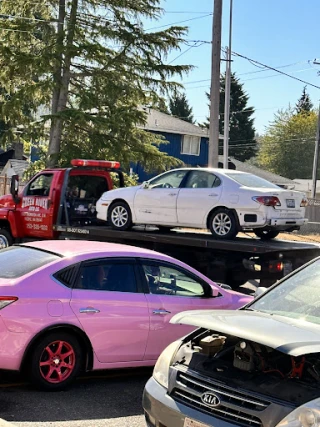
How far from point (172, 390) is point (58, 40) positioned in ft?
57.9

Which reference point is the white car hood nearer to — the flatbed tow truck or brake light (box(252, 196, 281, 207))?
the flatbed tow truck

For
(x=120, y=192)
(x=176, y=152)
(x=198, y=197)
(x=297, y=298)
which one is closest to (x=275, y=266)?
(x=198, y=197)

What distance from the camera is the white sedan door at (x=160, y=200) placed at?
10898 millimetres

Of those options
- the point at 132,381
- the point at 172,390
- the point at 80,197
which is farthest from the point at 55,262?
the point at 80,197

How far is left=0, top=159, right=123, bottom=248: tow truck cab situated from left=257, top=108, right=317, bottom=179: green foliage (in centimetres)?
6422

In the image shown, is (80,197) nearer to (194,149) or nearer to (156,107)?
(156,107)

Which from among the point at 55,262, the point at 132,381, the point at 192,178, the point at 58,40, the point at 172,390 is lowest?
the point at 132,381

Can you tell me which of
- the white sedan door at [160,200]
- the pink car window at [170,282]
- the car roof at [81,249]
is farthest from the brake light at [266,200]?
the car roof at [81,249]

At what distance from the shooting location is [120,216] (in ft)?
38.4

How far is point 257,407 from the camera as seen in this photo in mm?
3590

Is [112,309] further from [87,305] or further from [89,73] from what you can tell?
[89,73]

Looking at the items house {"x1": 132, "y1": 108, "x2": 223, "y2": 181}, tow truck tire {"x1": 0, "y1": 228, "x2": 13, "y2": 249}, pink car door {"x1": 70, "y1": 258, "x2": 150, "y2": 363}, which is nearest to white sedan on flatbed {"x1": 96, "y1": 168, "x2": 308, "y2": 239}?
tow truck tire {"x1": 0, "y1": 228, "x2": 13, "y2": 249}

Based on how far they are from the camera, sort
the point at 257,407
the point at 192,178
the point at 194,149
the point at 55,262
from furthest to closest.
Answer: the point at 194,149
the point at 192,178
the point at 55,262
the point at 257,407

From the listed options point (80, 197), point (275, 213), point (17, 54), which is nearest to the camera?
point (275, 213)
